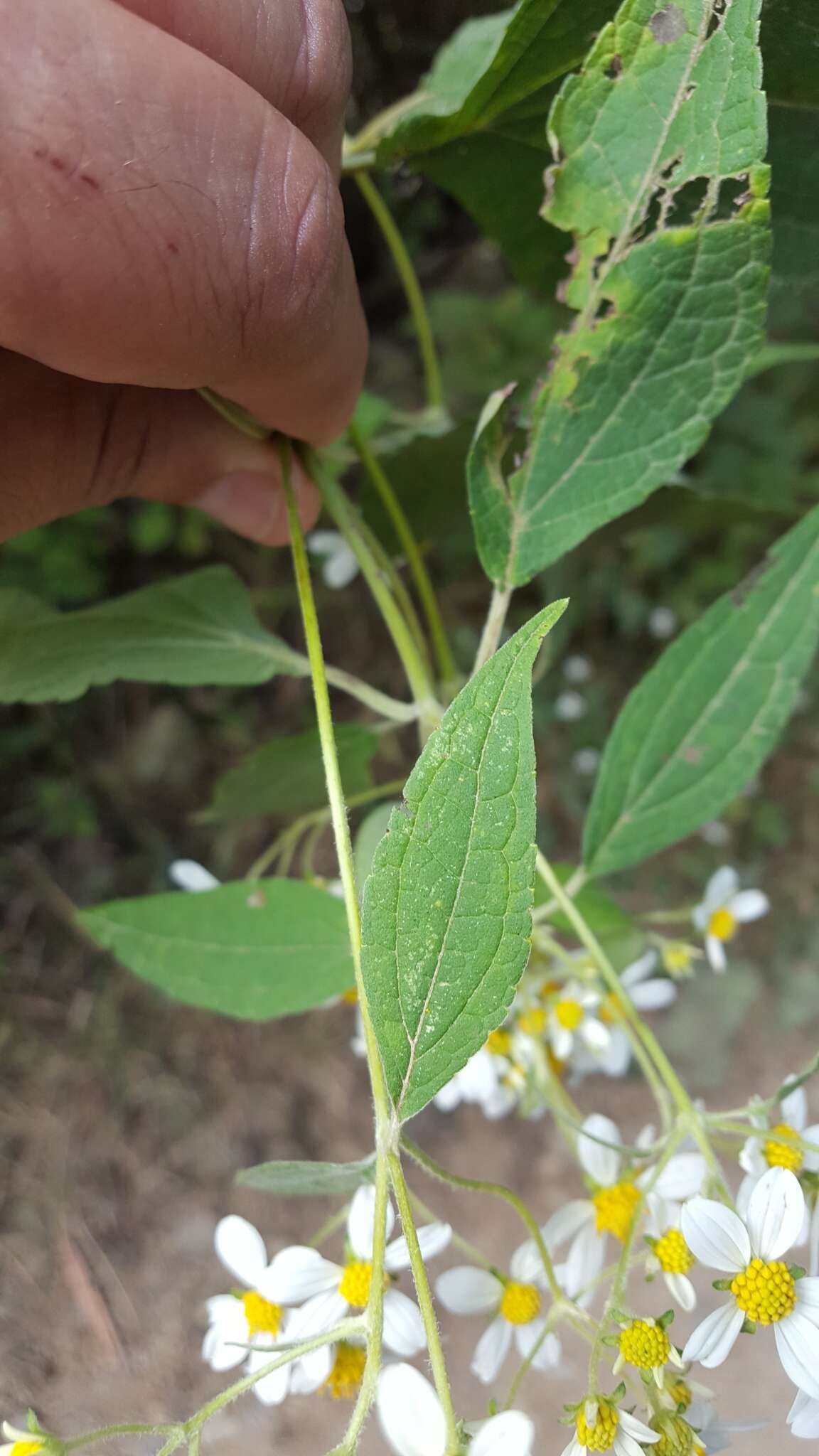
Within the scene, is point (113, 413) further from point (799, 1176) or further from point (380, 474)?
point (799, 1176)

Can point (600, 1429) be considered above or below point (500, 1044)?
Answer: above

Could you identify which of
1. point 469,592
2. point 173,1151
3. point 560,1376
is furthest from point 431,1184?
point 469,592

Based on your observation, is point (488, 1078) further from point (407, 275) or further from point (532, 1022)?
point (407, 275)

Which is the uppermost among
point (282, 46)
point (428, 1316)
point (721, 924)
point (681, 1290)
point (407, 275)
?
point (282, 46)

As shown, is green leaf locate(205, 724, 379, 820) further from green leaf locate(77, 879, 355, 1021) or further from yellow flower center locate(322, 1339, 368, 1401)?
yellow flower center locate(322, 1339, 368, 1401)

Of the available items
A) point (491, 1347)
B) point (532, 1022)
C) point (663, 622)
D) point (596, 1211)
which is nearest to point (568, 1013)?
point (532, 1022)

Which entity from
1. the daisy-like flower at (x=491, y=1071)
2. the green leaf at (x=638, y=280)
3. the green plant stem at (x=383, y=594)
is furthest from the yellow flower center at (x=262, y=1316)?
the green leaf at (x=638, y=280)

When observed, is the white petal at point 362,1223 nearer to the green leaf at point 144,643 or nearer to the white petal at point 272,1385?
the white petal at point 272,1385
